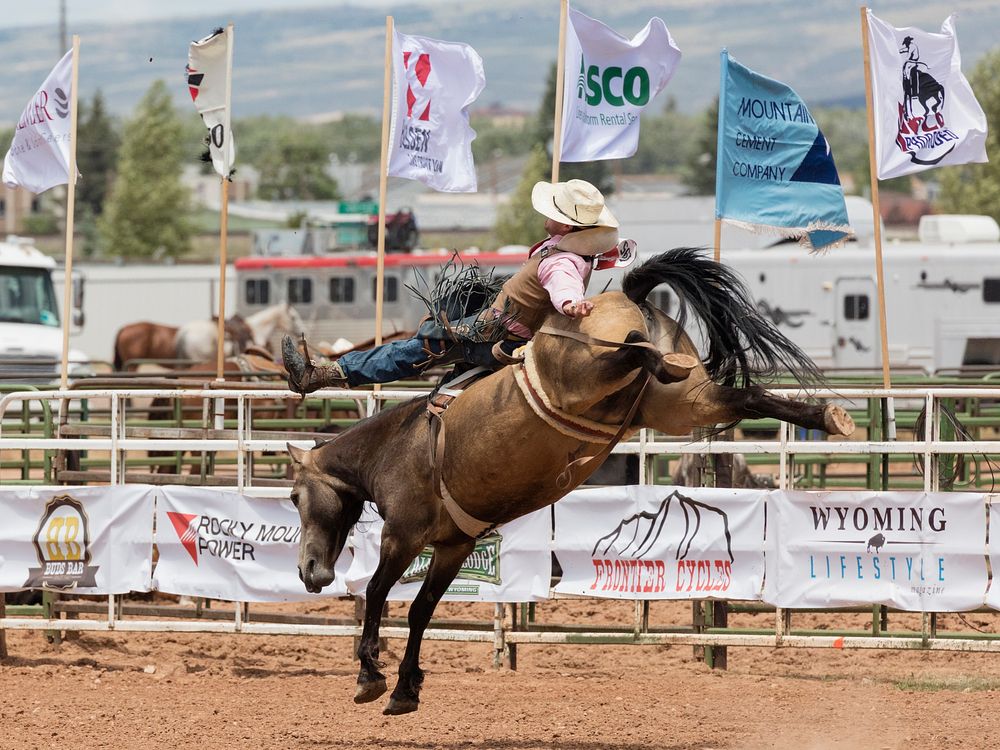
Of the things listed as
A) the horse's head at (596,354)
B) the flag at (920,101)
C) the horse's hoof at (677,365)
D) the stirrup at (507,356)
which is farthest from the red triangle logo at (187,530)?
the flag at (920,101)

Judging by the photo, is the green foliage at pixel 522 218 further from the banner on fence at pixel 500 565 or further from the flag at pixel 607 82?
the banner on fence at pixel 500 565

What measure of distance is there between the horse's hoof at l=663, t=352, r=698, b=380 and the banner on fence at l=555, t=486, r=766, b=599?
10.1ft

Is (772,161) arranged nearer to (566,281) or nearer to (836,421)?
(566,281)

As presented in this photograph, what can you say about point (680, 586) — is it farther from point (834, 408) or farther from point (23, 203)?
point (23, 203)

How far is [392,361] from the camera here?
6.94m

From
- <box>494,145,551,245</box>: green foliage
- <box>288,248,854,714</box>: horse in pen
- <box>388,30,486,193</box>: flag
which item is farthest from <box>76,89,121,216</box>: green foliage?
<box>288,248,854,714</box>: horse in pen

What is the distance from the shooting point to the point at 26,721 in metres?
7.54

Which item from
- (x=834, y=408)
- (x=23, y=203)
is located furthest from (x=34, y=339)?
(x=23, y=203)


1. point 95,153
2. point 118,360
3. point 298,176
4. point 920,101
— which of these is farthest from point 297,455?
point 298,176

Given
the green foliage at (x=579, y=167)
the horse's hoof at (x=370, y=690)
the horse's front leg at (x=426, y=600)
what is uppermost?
the green foliage at (x=579, y=167)

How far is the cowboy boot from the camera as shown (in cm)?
701

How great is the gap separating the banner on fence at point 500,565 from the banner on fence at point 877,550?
1.41m

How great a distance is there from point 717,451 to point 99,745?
394cm

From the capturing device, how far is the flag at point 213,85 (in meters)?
10.4
